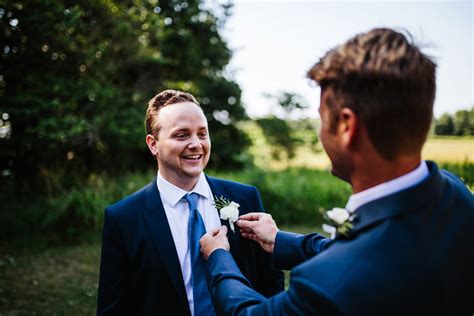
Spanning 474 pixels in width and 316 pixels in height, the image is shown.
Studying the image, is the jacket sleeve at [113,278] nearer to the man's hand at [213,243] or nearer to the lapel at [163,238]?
the lapel at [163,238]

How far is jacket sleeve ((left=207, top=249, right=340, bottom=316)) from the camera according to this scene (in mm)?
1254

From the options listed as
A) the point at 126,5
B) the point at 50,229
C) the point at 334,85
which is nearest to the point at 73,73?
the point at 126,5

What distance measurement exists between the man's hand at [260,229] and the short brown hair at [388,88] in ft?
3.84

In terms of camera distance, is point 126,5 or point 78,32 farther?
point 126,5

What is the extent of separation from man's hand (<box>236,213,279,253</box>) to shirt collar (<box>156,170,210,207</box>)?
0.40 m

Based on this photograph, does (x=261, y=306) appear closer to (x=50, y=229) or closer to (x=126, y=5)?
(x=50, y=229)

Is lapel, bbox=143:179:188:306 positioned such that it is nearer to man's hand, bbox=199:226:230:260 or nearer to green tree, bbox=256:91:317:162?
man's hand, bbox=199:226:230:260

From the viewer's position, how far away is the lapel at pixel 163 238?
2.38 meters

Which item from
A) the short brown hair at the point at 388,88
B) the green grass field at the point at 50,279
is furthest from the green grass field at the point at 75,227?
the short brown hair at the point at 388,88

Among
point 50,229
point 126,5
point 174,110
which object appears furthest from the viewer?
point 126,5

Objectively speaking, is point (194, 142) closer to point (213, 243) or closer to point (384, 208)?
point (213, 243)

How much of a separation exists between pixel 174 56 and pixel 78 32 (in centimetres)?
416

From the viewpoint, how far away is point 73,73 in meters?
9.84

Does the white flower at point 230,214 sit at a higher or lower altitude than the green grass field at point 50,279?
higher
